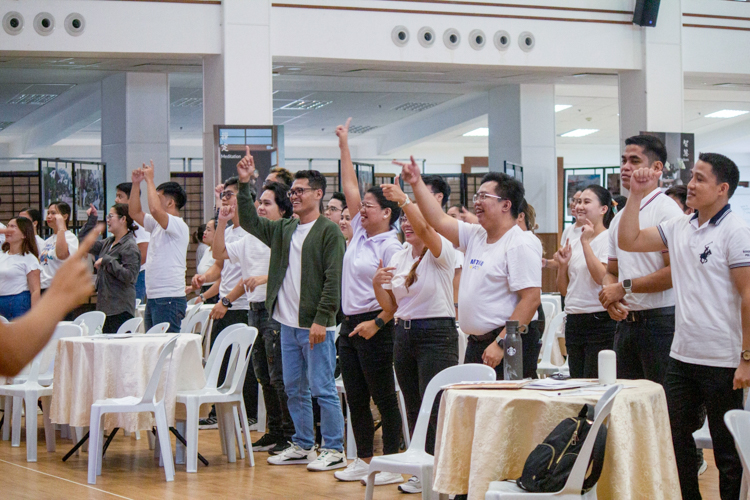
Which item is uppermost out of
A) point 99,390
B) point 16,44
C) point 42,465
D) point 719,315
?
point 16,44

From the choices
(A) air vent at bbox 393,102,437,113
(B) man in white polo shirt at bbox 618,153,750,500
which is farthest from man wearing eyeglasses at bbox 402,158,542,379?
(A) air vent at bbox 393,102,437,113

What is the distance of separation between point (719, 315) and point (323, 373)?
2227 mm

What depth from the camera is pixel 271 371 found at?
17.1 feet

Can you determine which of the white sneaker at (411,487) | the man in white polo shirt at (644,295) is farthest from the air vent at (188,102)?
the man in white polo shirt at (644,295)

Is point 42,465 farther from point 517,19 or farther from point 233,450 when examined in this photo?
point 517,19

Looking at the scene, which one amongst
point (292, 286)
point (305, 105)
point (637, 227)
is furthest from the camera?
point (305, 105)

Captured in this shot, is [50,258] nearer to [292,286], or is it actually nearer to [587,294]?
[292,286]

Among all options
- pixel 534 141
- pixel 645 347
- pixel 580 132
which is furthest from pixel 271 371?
pixel 580 132

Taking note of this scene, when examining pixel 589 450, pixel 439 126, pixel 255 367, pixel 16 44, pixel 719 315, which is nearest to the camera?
pixel 589 450

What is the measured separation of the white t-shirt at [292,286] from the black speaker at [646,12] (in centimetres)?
738

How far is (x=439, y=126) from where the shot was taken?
56.0 feet

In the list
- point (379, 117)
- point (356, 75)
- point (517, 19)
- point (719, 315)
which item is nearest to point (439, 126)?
point (379, 117)

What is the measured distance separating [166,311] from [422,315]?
2815 millimetres

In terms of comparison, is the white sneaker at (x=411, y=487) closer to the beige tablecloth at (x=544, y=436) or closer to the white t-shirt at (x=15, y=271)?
the beige tablecloth at (x=544, y=436)
